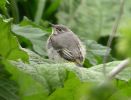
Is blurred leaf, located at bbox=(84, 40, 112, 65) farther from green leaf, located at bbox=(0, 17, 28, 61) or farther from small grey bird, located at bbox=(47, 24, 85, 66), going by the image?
green leaf, located at bbox=(0, 17, 28, 61)

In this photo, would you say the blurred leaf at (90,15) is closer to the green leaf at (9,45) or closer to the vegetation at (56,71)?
the vegetation at (56,71)

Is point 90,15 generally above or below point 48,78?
below

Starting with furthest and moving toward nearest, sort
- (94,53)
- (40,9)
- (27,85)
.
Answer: (40,9)
(94,53)
(27,85)

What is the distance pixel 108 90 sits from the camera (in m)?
0.75

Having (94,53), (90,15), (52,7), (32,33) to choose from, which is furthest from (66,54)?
(90,15)

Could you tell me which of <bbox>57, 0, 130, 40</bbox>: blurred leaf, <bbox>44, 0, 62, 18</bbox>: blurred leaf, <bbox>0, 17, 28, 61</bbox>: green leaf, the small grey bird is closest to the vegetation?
<bbox>0, 17, 28, 61</bbox>: green leaf

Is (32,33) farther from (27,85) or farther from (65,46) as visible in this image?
(65,46)

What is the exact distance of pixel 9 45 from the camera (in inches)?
62.9

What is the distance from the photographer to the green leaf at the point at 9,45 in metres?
1.59

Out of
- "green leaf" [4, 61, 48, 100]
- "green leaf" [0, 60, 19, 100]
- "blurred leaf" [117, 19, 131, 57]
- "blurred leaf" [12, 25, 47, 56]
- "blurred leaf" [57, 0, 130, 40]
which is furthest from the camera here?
"blurred leaf" [57, 0, 130, 40]

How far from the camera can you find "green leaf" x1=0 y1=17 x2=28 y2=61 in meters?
1.59

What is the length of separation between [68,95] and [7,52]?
0.26m

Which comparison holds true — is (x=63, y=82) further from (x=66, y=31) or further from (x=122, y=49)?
(x=66, y=31)

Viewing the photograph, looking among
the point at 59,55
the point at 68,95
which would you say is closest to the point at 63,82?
the point at 68,95
